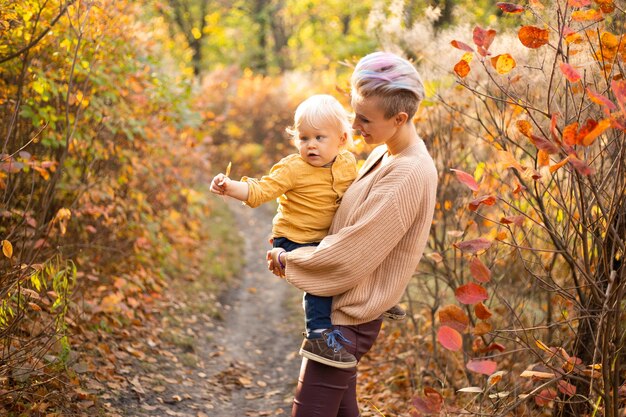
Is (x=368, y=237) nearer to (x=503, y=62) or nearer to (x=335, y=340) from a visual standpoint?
(x=335, y=340)

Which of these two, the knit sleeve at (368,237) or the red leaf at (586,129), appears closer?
the red leaf at (586,129)

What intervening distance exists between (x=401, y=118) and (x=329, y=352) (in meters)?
0.98

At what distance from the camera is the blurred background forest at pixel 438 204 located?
2619mm

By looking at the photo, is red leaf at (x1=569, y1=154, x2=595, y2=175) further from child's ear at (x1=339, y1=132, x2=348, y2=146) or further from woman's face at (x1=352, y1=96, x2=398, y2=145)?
child's ear at (x1=339, y1=132, x2=348, y2=146)

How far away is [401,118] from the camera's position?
2.47m

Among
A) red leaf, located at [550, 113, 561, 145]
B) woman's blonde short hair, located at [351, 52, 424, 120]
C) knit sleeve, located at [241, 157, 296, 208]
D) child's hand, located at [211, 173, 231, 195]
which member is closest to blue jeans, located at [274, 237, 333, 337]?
knit sleeve, located at [241, 157, 296, 208]

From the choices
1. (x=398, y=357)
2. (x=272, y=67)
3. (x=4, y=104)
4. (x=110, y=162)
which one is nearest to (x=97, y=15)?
(x=4, y=104)

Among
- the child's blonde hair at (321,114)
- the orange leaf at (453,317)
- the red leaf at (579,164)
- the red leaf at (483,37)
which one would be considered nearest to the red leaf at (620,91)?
the red leaf at (579,164)

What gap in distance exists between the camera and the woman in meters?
2.42

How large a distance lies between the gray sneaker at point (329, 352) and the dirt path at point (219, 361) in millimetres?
1970

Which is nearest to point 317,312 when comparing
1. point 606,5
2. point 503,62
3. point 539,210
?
point 503,62

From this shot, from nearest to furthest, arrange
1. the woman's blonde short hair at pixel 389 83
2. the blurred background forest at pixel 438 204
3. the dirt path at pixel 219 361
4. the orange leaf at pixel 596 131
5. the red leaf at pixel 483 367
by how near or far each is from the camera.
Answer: the orange leaf at pixel 596 131, the red leaf at pixel 483 367, the woman's blonde short hair at pixel 389 83, the blurred background forest at pixel 438 204, the dirt path at pixel 219 361

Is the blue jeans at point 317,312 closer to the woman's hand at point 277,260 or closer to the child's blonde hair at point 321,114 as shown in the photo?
the woman's hand at point 277,260

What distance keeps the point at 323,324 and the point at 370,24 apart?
4.14 meters
